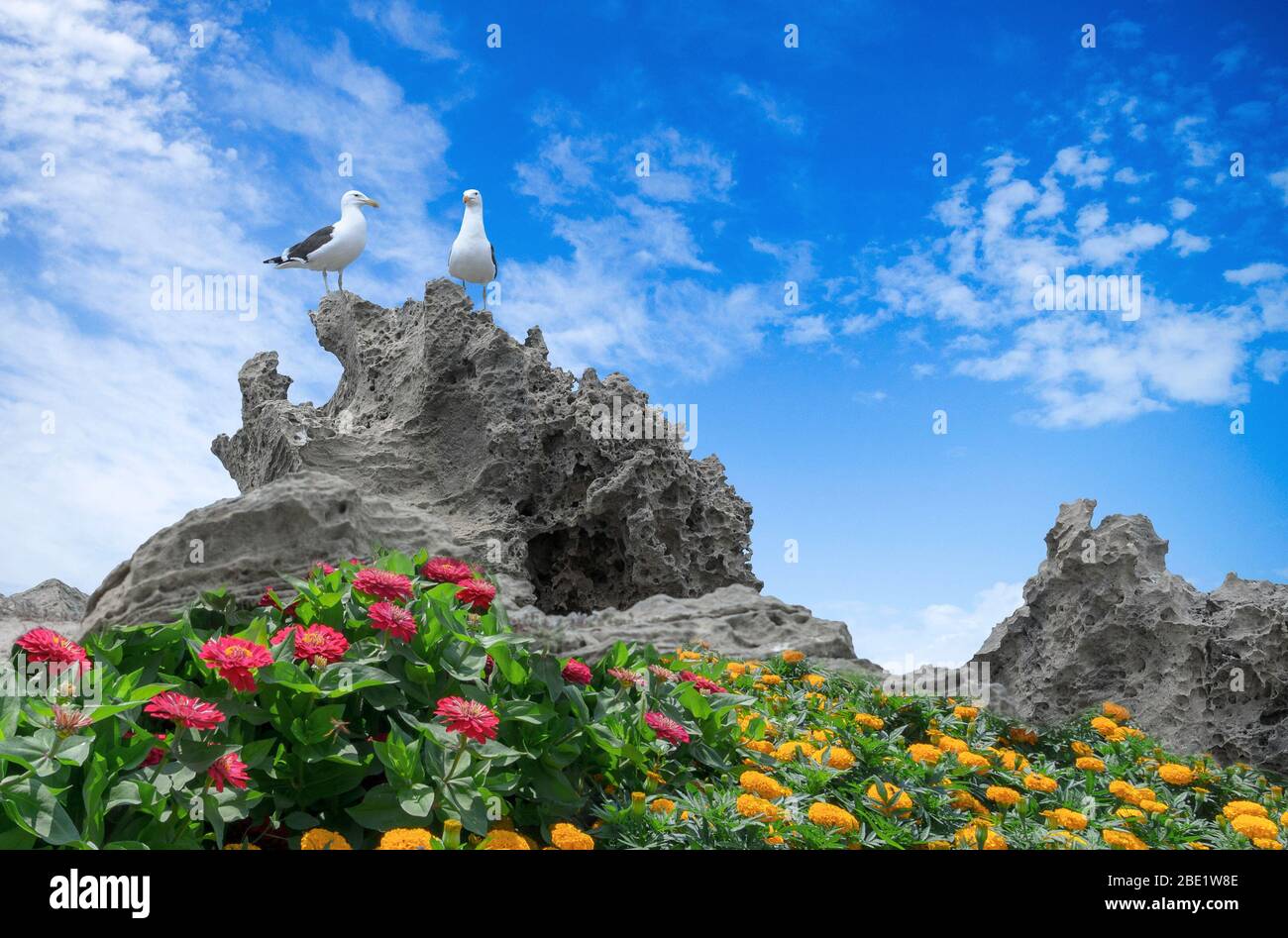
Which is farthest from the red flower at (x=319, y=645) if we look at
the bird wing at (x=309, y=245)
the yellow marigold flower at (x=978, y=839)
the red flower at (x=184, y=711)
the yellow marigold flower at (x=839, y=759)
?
the bird wing at (x=309, y=245)

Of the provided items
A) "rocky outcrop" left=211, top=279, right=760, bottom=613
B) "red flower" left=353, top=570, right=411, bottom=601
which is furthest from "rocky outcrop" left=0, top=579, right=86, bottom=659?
"red flower" left=353, top=570, right=411, bottom=601

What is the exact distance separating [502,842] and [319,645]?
976 mm

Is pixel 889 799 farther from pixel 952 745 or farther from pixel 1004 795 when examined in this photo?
pixel 952 745

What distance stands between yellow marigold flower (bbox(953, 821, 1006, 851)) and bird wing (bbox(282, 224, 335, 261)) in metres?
10.0

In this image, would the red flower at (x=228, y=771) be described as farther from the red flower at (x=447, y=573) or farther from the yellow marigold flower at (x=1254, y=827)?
the yellow marigold flower at (x=1254, y=827)

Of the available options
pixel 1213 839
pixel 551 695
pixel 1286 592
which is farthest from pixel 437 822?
pixel 1286 592

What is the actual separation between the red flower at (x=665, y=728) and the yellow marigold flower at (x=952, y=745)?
1745 mm

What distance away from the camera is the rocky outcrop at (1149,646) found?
23.1ft

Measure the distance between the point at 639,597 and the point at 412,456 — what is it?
272 centimetres

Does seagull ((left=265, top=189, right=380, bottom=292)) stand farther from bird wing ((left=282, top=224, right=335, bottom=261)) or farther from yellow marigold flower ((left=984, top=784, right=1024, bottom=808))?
yellow marigold flower ((left=984, top=784, right=1024, bottom=808))

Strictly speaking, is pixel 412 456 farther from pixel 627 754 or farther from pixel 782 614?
pixel 627 754

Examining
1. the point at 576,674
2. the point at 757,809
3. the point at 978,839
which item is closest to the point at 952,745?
the point at 978,839

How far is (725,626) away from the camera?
25.2 feet

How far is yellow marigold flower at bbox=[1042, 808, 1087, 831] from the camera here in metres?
4.28
